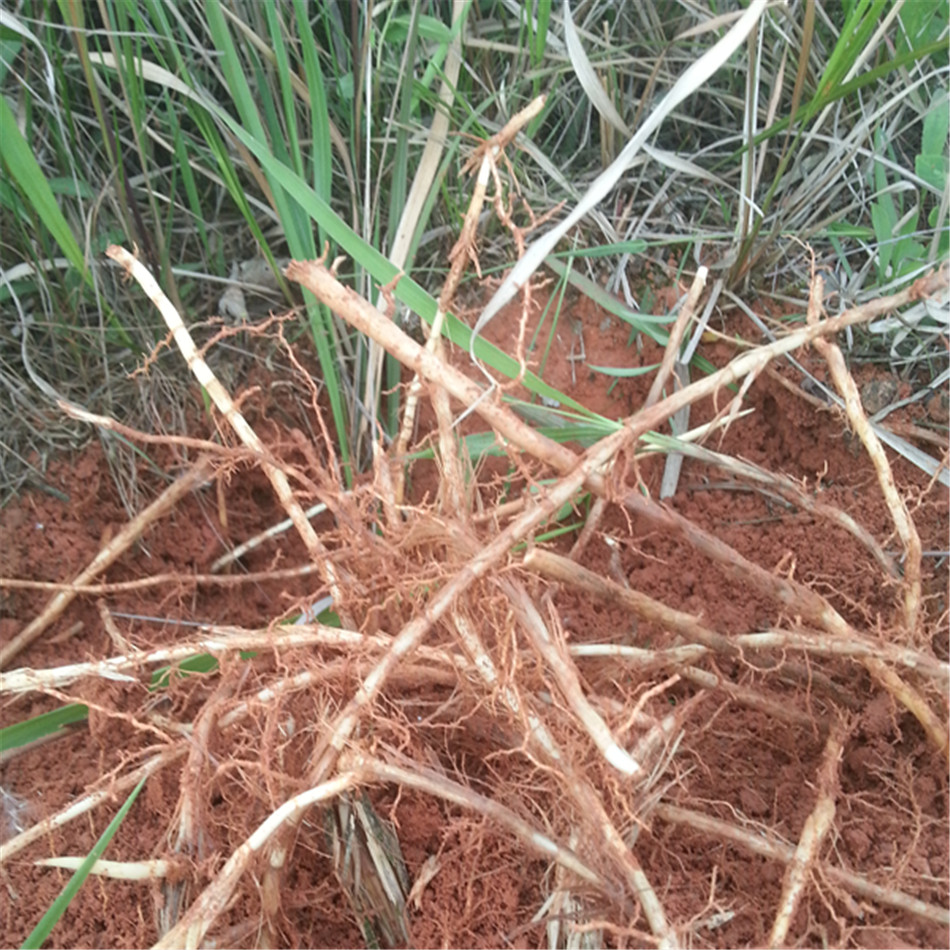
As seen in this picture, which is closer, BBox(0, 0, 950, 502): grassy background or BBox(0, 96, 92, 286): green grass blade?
BBox(0, 96, 92, 286): green grass blade

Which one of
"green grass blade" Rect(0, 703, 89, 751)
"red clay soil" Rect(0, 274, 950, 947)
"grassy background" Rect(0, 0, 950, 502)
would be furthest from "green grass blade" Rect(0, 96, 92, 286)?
"green grass blade" Rect(0, 703, 89, 751)

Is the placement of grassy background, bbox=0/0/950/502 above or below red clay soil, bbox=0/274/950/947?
above

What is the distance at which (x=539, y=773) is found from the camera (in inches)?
33.2

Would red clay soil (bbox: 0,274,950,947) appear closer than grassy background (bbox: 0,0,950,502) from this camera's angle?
Yes

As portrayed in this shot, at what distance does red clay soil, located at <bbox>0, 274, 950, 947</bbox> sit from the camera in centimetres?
81

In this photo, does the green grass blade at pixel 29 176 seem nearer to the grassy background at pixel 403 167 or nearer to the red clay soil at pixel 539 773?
the grassy background at pixel 403 167

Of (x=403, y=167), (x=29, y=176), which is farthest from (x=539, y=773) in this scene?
(x=29, y=176)

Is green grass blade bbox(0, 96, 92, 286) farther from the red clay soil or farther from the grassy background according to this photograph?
the red clay soil

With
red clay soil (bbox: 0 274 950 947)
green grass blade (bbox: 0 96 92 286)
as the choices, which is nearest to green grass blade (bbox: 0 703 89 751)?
red clay soil (bbox: 0 274 950 947)

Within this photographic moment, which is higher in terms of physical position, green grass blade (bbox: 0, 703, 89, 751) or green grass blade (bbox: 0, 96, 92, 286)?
green grass blade (bbox: 0, 96, 92, 286)

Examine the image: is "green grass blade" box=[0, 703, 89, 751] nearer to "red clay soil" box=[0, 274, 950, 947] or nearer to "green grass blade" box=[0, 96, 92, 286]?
"red clay soil" box=[0, 274, 950, 947]

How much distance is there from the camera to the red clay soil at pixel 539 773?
81 cm

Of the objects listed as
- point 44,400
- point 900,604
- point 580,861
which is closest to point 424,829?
point 580,861

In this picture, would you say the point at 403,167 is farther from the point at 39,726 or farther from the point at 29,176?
the point at 39,726
